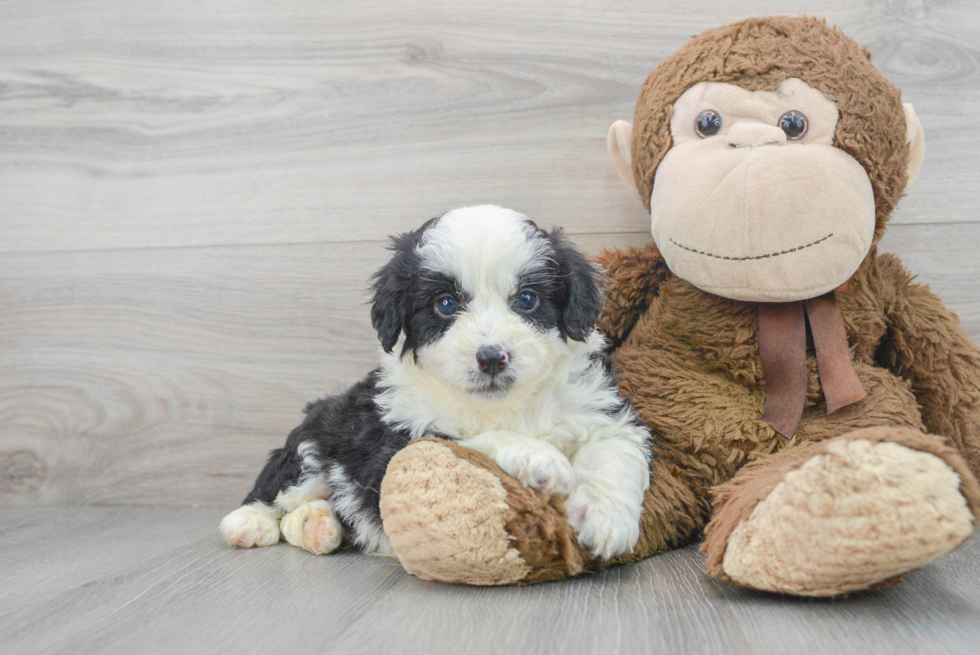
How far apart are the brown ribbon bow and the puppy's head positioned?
0.41 m

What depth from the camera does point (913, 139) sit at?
5.71 ft

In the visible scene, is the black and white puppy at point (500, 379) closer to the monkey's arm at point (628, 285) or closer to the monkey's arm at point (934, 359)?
the monkey's arm at point (628, 285)

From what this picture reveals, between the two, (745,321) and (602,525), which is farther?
(745,321)

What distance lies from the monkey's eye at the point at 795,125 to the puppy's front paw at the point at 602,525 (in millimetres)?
860

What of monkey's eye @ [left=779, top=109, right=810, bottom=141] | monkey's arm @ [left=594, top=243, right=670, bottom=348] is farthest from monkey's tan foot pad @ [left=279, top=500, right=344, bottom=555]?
A: monkey's eye @ [left=779, top=109, right=810, bottom=141]

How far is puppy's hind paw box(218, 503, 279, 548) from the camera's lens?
1.80 meters

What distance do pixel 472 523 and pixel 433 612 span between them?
0.15 meters

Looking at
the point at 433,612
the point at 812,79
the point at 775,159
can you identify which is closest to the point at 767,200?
the point at 775,159

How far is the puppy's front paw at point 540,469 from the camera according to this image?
1.36 m

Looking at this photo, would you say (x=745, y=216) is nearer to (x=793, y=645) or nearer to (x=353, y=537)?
(x=793, y=645)

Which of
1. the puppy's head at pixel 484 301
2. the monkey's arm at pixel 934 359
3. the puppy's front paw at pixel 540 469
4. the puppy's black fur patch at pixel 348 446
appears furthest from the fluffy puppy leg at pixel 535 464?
the monkey's arm at pixel 934 359

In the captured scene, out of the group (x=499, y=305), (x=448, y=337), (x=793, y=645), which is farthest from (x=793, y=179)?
(x=793, y=645)

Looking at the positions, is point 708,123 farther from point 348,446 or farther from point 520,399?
point 348,446

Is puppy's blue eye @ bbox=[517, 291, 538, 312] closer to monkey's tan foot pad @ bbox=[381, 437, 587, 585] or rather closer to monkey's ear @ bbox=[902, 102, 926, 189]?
monkey's tan foot pad @ bbox=[381, 437, 587, 585]
